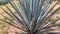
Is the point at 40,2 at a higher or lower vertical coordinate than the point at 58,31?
higher

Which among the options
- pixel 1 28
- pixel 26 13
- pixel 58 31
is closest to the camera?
pixel 26 13

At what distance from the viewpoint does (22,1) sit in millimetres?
2602

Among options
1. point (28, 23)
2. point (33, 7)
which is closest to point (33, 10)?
point (33, 7)

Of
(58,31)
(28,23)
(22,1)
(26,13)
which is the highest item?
(22,1)

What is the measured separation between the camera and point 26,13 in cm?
249

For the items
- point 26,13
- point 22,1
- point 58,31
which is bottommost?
point 58,31

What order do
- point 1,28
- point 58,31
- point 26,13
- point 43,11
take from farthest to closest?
point 1,28
point 58,31
point 43,11
point 26,13

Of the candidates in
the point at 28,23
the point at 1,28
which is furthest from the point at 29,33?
the point at 1,28

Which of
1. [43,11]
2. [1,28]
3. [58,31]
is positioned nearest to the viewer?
[43,11]

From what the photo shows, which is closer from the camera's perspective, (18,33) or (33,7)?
(33,7)

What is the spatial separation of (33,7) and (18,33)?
626 mm

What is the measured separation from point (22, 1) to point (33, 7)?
206 mm

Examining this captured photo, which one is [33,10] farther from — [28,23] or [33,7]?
[28,23]

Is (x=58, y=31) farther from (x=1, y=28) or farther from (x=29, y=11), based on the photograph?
(x=1, y=28)
